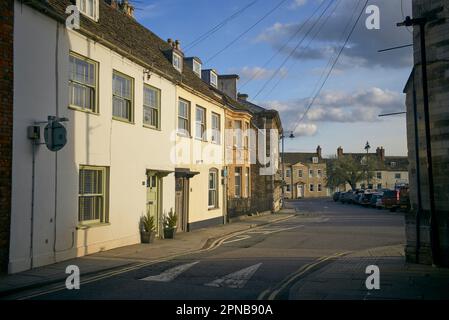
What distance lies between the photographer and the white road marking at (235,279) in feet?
32.0

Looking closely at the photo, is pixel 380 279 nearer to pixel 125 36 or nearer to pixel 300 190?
pixel 125 36

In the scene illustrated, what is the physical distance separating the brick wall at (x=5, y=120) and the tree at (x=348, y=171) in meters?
86.2

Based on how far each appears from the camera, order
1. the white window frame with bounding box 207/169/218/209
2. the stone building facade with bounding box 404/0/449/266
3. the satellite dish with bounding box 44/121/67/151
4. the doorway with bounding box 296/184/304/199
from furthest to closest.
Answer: the doorway with bounding box 296/184/304/199, the white window frame with bounding box 207/169/218/209, the stone building facade with bounding box 404/0/449/266, the satellite dish with bounding box 44/121/67/151

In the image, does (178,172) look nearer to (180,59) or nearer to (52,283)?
(180,59)

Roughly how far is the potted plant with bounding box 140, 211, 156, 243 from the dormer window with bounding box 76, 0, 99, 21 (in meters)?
7.16

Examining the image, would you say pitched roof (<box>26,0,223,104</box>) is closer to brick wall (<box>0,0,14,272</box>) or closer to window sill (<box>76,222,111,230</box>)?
brick wall (<box>0,0,14,272</box>)

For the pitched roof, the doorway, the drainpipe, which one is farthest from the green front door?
the doorway

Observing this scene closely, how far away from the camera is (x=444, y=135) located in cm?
1166

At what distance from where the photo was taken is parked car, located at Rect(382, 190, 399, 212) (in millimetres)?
40219

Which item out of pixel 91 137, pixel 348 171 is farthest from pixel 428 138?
pixel 348 171

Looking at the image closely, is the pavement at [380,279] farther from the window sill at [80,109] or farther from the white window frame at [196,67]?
the white window frame at [196,67]

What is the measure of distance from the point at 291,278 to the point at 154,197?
30.2ft
